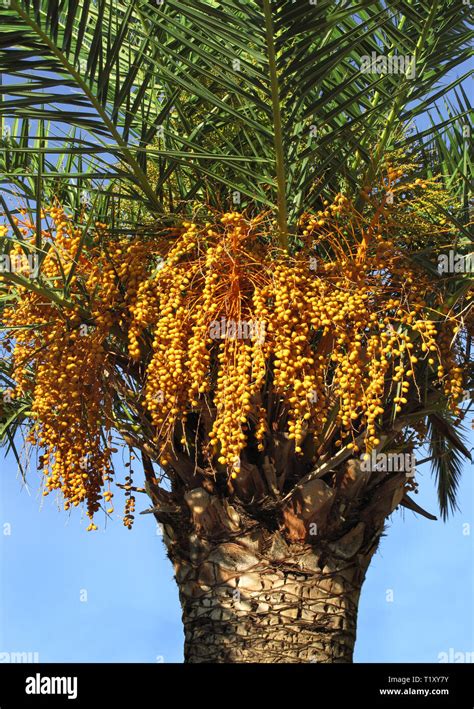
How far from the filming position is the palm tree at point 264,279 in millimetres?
4312

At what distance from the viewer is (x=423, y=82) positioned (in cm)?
520

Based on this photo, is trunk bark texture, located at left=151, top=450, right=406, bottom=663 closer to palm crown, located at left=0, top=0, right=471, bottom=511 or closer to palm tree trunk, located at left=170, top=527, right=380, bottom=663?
palm tree trunk, located at left=170, top=527, right=380, bottom=663

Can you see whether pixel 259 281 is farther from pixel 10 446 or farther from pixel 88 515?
pixel 10 446

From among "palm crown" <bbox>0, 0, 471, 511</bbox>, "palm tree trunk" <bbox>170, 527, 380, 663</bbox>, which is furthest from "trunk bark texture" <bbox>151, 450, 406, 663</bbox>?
"palm crown" <bbox>0, 0, 471, 511</bbox>

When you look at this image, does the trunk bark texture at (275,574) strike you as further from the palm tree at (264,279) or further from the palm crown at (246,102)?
the palm crown at (246,102)

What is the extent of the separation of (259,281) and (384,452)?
1636 mm

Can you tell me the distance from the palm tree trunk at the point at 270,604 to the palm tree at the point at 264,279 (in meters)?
0.01

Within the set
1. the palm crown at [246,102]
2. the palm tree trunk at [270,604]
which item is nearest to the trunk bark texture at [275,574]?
the palm tree trunk at [270,604]

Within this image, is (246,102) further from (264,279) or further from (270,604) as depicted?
(270,604)

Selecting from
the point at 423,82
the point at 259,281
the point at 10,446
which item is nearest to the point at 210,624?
the point at 259,281

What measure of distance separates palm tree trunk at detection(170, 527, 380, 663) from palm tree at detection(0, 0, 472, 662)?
11mm

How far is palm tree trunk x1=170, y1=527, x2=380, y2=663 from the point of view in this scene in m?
5.06

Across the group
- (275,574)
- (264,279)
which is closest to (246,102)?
(264,279)
